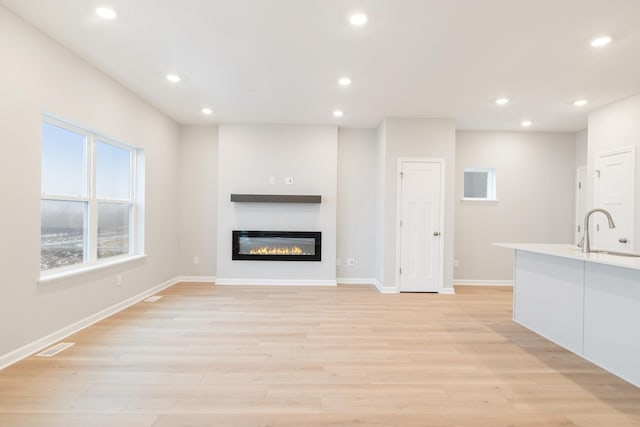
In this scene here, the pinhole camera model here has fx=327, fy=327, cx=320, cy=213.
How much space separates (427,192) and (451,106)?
4.35 feet

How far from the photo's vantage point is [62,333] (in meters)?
3.07

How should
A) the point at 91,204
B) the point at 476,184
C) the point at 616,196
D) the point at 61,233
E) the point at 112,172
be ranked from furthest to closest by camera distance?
1. the point at 476,184
2. the point at 616,196
3. the point at 112,172
4. the point at 91,204
5. the point at 61,233

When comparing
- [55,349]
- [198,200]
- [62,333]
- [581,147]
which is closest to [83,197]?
[62,333]

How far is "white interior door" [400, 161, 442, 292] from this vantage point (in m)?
5.18

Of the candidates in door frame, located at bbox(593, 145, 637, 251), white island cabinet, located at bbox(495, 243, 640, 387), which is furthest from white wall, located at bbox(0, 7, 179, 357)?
door frame, located at bbox(593, 145, 637, 251)

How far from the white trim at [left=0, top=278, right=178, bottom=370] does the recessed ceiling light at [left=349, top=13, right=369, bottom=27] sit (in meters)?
3.69

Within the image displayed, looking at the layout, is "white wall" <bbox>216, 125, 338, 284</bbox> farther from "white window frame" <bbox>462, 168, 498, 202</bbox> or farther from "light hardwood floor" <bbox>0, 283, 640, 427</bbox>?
"white window frame" <bbox>462, 168, 498, 202</bbox>

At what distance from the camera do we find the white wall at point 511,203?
5.87 meters

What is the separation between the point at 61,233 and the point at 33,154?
859 mm

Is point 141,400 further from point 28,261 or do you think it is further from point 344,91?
point 344,91

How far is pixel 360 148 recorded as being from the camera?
5.85 m

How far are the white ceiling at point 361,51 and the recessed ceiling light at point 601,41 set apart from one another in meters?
0.05

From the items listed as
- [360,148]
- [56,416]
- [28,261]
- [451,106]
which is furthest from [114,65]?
[451,106]

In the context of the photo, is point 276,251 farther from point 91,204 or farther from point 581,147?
point 581,147
